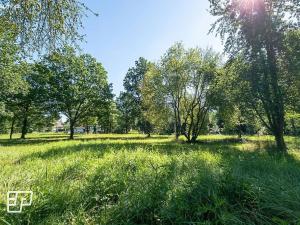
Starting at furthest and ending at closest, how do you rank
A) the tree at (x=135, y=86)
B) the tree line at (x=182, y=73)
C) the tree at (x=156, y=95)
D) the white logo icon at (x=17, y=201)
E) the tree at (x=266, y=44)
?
the tree at (x=135, y=86) → the tree at (x=156, y=95) → the tree at (x=266, y=44) → the tree line at (x=182, y=73) → the white logo icon at (x=17, y=201)

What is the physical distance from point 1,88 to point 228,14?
21074 millimetres

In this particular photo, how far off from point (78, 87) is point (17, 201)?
120 feet

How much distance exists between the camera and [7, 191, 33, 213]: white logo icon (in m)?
3.77

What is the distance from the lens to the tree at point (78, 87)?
38375 mm

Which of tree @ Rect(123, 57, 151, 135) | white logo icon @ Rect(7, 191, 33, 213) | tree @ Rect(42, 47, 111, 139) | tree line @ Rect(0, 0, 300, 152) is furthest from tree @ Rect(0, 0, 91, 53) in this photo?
tree @ Rect(123, 57, 151, 135)

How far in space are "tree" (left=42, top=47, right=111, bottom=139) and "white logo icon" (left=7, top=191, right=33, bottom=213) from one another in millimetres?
34360

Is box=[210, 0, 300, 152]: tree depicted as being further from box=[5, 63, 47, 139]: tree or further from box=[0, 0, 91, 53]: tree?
box=[5, 63, 47, 139]: tree

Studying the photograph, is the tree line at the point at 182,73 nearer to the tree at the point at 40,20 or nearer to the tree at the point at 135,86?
the tree at the point at 40,20

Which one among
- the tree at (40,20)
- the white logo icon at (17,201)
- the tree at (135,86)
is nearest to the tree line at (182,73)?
the tree at (40,20)

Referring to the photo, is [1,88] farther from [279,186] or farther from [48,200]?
[279,186]

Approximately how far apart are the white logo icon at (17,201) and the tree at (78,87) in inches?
1353

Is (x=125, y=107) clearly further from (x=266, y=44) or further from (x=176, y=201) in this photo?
(x=176, y=201)

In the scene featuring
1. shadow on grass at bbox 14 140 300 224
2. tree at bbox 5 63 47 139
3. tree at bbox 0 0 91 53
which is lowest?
shadow on grass at bbox 14 140 300 224

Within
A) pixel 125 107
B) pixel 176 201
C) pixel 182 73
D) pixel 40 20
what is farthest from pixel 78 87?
pixel 176 201
